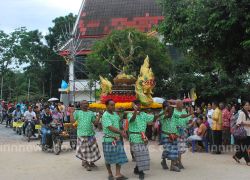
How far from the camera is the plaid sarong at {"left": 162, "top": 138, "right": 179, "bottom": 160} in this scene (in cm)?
949

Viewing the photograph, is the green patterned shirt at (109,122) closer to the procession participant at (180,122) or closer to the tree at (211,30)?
the procession participant at (180,122)

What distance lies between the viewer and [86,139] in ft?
33.0

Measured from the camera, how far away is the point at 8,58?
39.5 metres

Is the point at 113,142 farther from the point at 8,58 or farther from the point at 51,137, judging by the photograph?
the point at 8,58

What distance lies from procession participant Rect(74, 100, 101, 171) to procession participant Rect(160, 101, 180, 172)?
1700 mm

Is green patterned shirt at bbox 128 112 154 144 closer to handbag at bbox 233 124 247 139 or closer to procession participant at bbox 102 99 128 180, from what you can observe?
procession participant at bbox 102 99 128 180

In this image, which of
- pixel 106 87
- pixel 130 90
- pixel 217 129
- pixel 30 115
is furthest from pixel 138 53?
pixel 106 87

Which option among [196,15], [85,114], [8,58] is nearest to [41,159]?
[85,114]

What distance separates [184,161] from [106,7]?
108 feet

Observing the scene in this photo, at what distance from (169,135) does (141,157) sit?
1.18m

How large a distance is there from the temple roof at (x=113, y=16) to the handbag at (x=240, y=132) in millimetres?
28533

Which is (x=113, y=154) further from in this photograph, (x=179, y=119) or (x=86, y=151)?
(x=179, y=119)

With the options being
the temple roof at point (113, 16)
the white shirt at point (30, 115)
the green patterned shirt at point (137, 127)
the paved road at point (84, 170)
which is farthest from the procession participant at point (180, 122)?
the temple roof at point (113, 16)

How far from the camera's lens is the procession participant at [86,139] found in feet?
32.7
